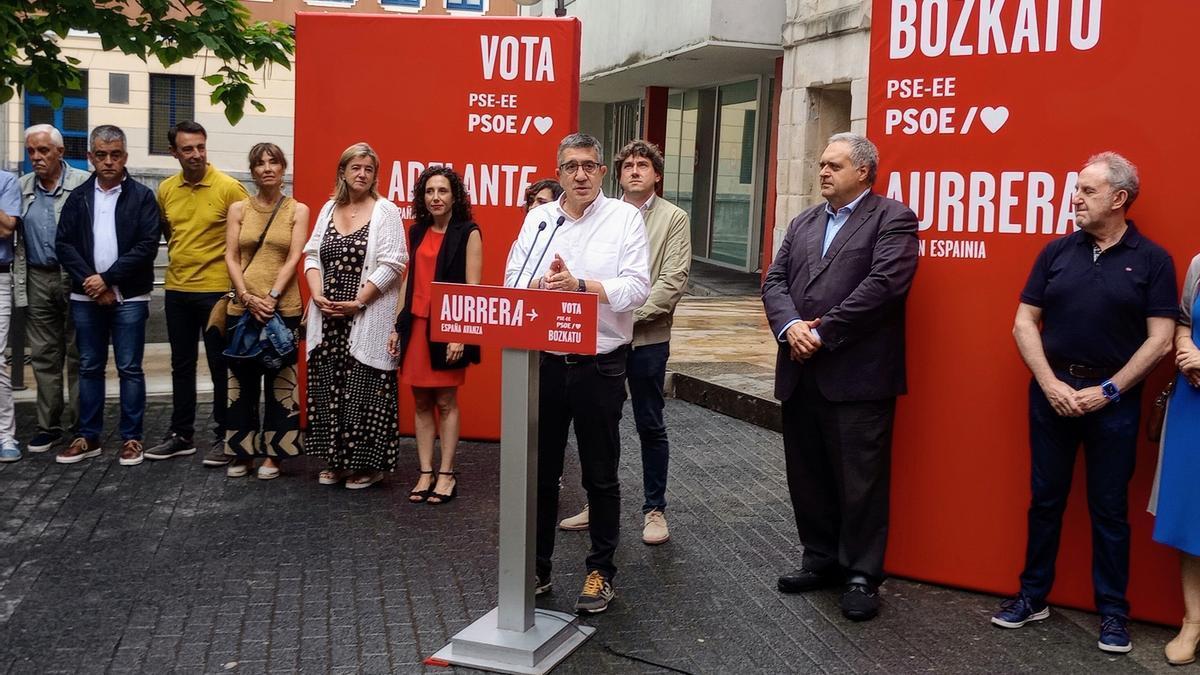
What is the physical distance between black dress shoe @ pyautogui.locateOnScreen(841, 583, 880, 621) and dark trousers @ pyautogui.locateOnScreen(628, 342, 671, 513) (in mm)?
1252

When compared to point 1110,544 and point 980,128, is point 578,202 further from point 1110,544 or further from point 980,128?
point 1110,544

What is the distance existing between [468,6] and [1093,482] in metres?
24.7

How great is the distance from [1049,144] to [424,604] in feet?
10.5

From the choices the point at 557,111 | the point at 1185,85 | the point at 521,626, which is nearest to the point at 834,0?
the point at 557,111

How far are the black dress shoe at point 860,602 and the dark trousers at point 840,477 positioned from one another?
63 millimetres

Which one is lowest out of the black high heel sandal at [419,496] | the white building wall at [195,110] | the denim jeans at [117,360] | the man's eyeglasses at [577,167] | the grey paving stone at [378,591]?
the grey paving stone at [378,591]

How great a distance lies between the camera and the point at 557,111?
812 cm

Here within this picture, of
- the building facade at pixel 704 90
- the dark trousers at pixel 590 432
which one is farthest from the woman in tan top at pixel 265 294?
the building facade at pixel 704 90

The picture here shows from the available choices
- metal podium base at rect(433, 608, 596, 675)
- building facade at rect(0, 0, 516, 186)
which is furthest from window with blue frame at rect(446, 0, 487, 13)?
metal podium base at rect(433, 608, 596, 675)

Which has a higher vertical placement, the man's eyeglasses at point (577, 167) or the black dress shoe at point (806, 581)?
the man's eyeglasses at point (577, 167)

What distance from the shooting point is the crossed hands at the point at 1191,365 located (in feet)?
15.5

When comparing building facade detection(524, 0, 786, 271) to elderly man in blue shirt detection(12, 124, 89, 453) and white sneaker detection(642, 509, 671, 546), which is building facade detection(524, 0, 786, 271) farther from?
white sneaker detection(642, 509, 671, 546)

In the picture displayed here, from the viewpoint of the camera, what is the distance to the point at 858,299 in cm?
524

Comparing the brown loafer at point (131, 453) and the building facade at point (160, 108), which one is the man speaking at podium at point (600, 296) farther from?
the building facade at point (160, 108)
